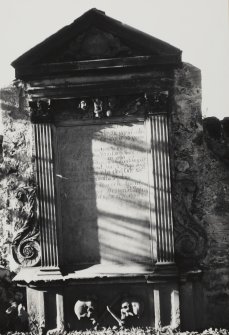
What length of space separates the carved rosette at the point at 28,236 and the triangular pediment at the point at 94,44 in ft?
6.18

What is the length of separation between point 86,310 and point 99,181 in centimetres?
183

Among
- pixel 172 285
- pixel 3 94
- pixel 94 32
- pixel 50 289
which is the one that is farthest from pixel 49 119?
pixel 172 285

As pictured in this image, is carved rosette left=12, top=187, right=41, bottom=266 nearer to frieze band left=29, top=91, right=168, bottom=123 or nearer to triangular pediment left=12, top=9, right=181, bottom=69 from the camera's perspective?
frieze band left=29, top=91, right=168, bottom=123

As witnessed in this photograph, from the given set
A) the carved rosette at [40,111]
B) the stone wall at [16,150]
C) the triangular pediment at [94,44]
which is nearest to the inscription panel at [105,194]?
the carved rosette at [40,111]

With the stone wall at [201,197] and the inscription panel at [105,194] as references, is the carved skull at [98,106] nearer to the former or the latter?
the inscription panel at [105,194]

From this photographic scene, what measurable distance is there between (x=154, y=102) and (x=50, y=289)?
304 centimetres

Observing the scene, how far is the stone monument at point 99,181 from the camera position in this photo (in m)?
6.38

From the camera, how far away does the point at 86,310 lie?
6430 millimetres

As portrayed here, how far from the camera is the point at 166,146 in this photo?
6395mm

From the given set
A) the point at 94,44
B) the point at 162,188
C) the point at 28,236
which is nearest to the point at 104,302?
the point at 28,236

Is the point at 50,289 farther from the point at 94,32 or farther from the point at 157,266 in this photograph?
the point at 94,32

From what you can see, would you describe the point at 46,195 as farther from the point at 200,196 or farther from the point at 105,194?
the point at 200,196

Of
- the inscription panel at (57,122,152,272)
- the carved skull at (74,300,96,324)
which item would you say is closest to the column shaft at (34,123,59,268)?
the inscription panel at (57,122,152,272)

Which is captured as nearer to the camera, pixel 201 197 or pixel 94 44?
pixel 94 44
